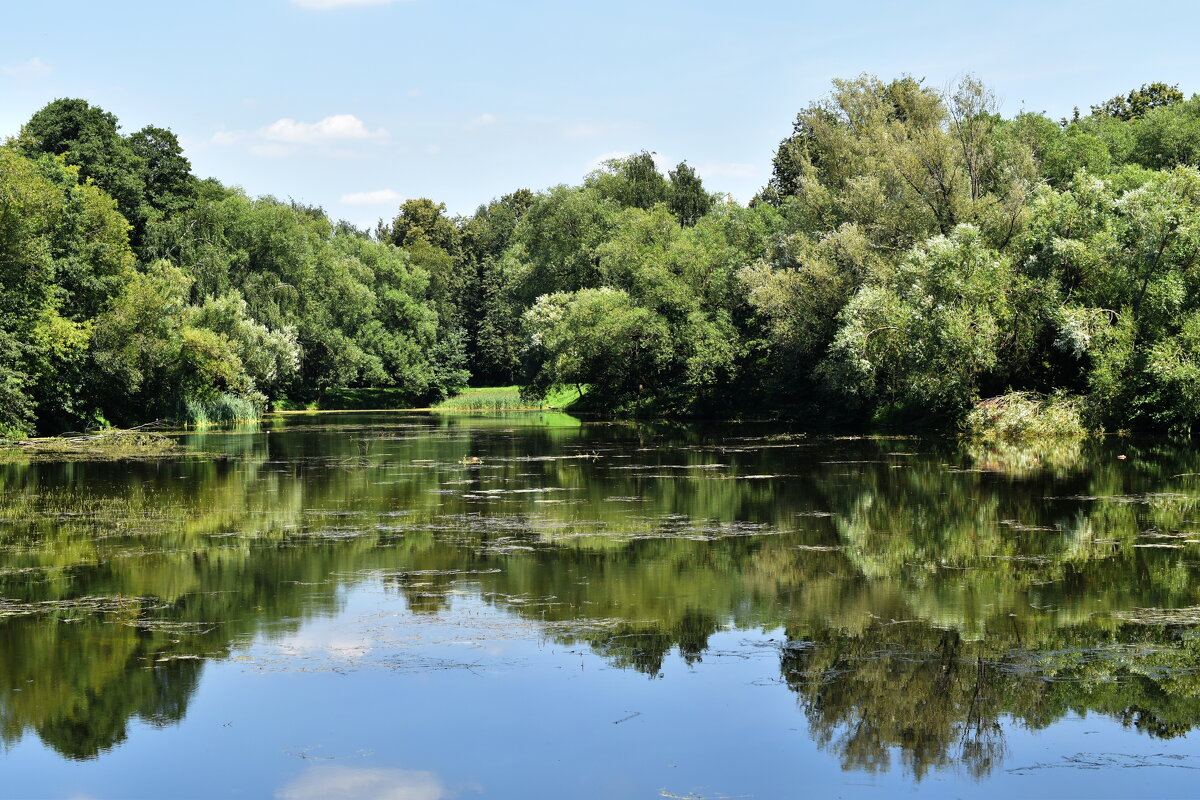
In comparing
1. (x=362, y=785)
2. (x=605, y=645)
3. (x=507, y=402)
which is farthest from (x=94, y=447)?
(x=507, y=402)

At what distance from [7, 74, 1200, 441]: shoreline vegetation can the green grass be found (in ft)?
0.87

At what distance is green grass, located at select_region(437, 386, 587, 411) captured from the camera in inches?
2884

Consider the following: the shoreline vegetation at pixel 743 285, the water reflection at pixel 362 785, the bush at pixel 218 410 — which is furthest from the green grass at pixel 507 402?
the water reflection at pixel 362 785

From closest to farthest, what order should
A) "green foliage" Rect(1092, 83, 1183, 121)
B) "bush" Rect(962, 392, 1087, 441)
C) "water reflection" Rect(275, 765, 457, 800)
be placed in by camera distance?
1. "water reflection" Rect(275, 765, 457, 800)
2. "bush" Rect(962, 392, 1087, 441)
3. "green foliage" Rect(1092, 83, 1183, 121)

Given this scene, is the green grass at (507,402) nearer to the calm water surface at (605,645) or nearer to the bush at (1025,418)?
the bush at (1025,418)

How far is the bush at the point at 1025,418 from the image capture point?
111 feet

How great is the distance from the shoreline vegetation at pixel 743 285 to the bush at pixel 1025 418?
84 mm

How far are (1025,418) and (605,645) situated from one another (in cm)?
2781

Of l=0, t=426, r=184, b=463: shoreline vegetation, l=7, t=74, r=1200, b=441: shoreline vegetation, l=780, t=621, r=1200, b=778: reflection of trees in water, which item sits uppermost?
l=7, t=74, r=1200, b=441: shoreline vegetation

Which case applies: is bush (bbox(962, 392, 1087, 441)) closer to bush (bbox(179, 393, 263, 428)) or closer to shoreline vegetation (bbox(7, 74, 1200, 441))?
shoreline vegetation (bbox(7, 74, 1200, 441))

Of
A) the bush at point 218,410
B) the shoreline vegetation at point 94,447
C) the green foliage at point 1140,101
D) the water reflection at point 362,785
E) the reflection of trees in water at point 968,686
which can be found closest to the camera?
the water reflection at point 362,785

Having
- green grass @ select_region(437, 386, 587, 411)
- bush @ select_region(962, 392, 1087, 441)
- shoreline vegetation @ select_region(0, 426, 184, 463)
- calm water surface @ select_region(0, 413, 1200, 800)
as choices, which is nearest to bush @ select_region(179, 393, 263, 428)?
shoreline vegetation @ select_region(0, 426, 184, 463)

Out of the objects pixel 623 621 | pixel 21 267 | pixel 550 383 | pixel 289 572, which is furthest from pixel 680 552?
pixel 550 383

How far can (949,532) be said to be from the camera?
16.2m
